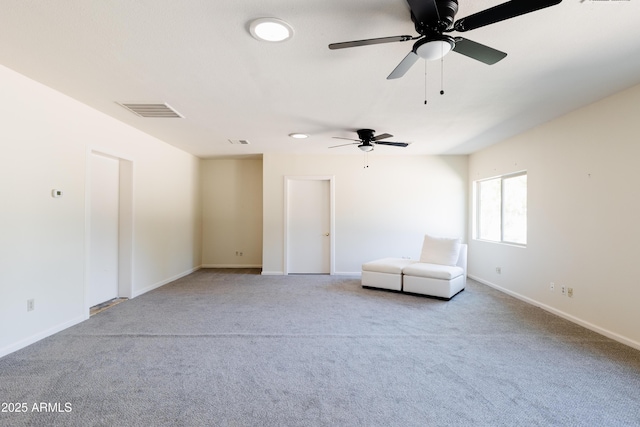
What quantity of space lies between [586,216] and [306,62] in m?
3.53

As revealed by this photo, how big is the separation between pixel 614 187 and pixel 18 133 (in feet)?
19.2

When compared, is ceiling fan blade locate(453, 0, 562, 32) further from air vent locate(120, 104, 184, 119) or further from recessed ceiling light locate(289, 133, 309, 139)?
recessed ceiling light locate(289, 133, 309, 139)

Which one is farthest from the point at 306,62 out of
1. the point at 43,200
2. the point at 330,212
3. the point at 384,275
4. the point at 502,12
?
the point at 330,212

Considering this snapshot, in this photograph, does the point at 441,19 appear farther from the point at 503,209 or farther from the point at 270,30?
the point at 503,209

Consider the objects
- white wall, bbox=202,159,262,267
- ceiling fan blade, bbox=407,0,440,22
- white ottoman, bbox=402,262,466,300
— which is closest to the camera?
ceiling fan blade, bbox=407,0,440,22

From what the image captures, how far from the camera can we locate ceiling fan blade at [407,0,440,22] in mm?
1553

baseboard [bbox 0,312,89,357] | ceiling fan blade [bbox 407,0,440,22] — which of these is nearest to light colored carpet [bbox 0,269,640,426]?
baseboard [bbox 0,312,89,357]

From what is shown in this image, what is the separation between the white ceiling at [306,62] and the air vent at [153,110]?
0.43 feet

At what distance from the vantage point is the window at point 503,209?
4809 mm

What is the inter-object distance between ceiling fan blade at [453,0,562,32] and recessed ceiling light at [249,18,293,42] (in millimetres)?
1062

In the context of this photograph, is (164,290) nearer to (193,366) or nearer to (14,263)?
(14,263)

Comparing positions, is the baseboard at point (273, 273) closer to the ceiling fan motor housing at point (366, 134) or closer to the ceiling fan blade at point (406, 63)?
the ceiling fan motor housing at point (366, 134)

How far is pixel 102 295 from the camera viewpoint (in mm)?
4273

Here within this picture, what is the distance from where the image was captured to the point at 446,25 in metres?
1.77
